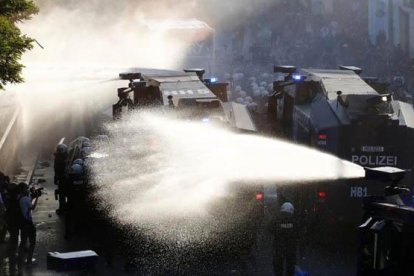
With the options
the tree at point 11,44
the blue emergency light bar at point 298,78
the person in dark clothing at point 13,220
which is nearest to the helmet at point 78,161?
the person in dark clothing at point 13,220

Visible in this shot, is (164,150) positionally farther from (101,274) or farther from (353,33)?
(353,33)

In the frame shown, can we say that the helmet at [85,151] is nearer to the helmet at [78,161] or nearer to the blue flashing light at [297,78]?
the helmet at [78,161]

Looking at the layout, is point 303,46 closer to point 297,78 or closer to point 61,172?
point 297,78

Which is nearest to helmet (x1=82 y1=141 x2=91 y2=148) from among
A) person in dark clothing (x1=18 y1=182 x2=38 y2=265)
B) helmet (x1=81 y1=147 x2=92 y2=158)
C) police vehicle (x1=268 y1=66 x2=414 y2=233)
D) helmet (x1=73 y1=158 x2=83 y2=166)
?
helmet (x1=81 y1=147 x2=92 y2=158)

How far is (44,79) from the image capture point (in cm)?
3822

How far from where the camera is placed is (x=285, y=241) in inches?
632

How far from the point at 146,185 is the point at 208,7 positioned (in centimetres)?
3952

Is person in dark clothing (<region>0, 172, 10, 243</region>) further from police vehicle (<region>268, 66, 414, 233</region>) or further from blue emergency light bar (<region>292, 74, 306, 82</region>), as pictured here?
blue emergency light bar (<region>292, 74, 306, 82</region>)

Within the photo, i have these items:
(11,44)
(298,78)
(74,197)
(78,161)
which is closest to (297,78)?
(298,78)

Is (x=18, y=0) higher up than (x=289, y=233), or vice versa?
(x=18, y=0)

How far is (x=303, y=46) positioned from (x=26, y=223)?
111ft

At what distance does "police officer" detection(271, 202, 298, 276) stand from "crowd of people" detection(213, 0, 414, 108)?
24325mm

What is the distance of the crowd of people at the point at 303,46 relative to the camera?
144 feet

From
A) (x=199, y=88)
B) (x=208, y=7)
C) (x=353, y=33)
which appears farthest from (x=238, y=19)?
(x=199, y=88)
